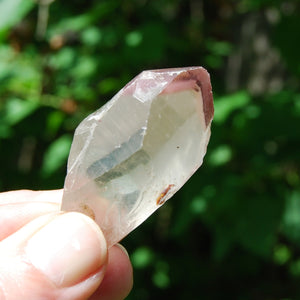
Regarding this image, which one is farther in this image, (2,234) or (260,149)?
(260,149)

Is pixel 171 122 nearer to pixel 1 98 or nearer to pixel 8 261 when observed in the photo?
pixel 8 261

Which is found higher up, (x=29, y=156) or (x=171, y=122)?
(x=171, y=122)

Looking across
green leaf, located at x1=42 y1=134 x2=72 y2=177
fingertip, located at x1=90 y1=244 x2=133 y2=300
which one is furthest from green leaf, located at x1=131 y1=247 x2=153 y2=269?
fingertip, located at x1=90 y1=244 x2=133 y2=300

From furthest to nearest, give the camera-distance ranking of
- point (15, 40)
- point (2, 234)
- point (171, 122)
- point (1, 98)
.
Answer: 1. point (15, 40)
2. point (1, 98)
3. point (2, 234)
4. point (171, 122)

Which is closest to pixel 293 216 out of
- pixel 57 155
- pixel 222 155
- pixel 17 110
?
pixel 222 155

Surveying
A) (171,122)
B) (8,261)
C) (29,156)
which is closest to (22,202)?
(8,261)

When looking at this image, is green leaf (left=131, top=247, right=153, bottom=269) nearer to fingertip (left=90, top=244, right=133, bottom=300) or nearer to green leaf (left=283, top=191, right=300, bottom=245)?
green leaf (left=283, top=191, right=300, bottom=245)
